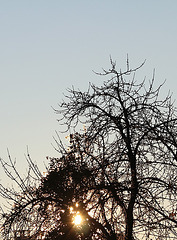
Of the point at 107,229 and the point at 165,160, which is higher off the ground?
the point at 165,160

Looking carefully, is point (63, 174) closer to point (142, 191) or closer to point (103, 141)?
point (103, 141)

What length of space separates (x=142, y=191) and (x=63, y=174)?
243cm

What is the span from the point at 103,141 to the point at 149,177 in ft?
4.67

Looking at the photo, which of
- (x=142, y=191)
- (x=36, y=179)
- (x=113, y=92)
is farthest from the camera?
(x=36, y=179)

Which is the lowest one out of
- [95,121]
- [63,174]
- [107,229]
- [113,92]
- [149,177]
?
[107,229]

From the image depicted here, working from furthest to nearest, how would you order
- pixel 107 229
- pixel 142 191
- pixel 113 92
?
pixel 113 92, pixel 107 229, pixel 142 191

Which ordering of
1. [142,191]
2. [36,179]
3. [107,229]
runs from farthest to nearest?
1. [36,179]
2. [107,229]
3. [142,191]

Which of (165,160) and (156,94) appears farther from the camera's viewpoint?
(156,94)

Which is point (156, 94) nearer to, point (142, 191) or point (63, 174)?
point (142, 191)

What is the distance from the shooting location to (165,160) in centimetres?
931

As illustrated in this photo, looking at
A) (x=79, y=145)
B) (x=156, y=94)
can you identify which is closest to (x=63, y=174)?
(x=79, y=145)

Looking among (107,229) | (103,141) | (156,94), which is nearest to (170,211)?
(107,229)

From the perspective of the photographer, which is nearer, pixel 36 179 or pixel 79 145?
pixel 79 145

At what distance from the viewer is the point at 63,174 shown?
35.4ft
